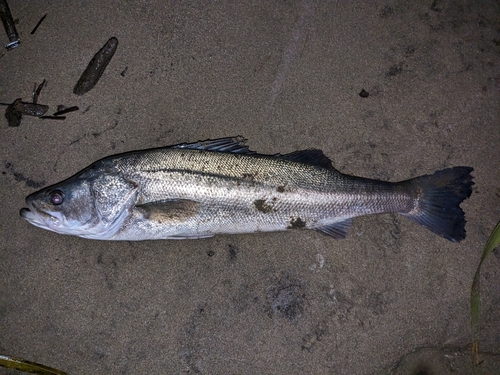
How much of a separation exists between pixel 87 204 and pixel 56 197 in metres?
0.31

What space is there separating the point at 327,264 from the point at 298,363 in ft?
3.59

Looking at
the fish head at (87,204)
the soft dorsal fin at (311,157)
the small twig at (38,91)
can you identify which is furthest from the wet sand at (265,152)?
A: the fish head at (87,204)

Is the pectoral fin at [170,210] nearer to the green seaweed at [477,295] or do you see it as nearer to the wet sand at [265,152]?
the wet sand at [265,152]

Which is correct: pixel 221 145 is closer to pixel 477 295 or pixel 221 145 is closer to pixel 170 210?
pixel 170 210

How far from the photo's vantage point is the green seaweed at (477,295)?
364 centimetres

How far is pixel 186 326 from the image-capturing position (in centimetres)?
372

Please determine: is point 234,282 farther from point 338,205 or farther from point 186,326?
point 338,205

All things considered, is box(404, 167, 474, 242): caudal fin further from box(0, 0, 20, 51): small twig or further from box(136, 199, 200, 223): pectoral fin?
box(0, 0, 20, 51): small twig

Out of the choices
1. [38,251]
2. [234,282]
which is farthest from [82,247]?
[234,282]

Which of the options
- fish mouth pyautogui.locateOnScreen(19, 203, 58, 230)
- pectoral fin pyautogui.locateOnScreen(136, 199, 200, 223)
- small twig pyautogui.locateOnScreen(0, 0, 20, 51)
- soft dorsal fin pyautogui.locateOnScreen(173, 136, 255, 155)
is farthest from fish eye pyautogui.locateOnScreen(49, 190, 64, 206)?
small twig pyautogui.locateOnScreen(0, 0, 20, 51)

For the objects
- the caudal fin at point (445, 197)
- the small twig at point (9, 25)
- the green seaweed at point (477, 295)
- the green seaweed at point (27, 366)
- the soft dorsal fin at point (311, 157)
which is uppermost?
the small twig at point (9, 25)

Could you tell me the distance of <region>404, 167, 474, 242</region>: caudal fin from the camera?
3656 millimetres

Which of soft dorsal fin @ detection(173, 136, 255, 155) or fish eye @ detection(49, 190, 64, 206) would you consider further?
soft dorsal fin @ detection(173, 136, 255, 155)

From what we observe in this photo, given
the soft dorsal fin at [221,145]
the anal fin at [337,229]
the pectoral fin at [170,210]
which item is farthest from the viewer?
the anal fin at [337,229]
